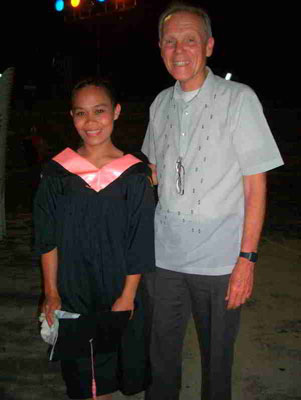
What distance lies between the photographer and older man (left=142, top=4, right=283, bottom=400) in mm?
1943

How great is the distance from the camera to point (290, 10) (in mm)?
29406

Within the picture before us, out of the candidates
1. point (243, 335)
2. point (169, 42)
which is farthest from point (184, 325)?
point (243, 335)

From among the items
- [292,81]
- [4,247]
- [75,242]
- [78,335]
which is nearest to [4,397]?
[78,335]

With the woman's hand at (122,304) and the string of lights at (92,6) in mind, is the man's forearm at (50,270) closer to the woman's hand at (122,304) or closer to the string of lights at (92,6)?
the woman's hand at (122,304)

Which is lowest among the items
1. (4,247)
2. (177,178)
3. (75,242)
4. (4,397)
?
(4,397)

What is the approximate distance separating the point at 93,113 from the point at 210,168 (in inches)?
21.7

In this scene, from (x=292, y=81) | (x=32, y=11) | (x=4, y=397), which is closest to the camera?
(x=4, y=397)

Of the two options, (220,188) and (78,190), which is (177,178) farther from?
(78,190)

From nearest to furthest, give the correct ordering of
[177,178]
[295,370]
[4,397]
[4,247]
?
[177,178], [4,397], [295,370], [4,247]

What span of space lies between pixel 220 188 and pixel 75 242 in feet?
2.14

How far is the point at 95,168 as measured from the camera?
2.00 metres

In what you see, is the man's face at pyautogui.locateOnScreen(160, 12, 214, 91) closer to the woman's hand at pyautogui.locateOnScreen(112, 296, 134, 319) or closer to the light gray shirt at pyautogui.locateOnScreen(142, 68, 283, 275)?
the light gray shirt at pyautogui.locateOnScreen(142, 68, 283, 275)

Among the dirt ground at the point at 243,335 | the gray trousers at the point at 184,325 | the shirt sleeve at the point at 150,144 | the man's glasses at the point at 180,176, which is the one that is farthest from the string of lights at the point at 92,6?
the gray trousers at the point at 184,325

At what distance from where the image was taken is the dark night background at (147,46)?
27125 mm
